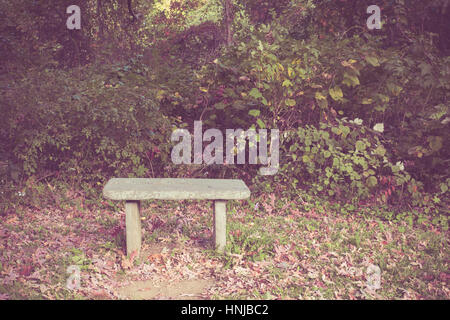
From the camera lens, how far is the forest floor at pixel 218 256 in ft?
12.5

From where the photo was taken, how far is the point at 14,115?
563 centimetres

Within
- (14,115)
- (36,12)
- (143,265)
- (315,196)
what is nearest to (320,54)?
(315,196)

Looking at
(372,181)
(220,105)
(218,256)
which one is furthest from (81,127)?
(372,181)

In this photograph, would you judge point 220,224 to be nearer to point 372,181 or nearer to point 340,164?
point 340,164

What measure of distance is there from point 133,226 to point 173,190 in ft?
1.90

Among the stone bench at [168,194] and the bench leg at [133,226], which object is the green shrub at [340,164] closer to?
the stone bench at [168,194]

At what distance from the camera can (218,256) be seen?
4355 millimetres

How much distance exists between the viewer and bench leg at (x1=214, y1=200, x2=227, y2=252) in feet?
14.2

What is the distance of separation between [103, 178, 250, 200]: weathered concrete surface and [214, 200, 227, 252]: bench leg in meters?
0.14

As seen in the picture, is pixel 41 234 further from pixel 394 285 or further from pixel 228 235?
pixel 394 285

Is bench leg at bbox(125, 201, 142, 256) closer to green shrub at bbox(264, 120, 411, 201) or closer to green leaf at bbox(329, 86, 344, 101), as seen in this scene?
green shrub at bbox(264, 120, 411, 201)

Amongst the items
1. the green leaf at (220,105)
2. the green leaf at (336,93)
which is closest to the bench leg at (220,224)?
the green leaf at (220,105)

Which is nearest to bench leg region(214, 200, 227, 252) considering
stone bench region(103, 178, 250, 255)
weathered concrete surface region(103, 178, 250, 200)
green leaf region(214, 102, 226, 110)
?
stone bench region(103, 178, 250, 255)
